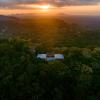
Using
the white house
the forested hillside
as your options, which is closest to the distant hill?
the white house

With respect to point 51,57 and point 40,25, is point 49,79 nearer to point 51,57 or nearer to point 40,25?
point 51,57


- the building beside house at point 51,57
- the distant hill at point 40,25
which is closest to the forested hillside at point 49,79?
the building beside house at point 51,57

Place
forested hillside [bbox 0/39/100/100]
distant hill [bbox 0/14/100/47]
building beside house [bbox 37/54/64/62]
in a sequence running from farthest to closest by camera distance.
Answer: distant hill [bbox 0/14/100/47] < building beside house [bbox 37/54/64/62] < forested hillside [bbox 0/39/100/100]

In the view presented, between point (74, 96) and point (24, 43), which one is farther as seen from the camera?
point (24, 43)

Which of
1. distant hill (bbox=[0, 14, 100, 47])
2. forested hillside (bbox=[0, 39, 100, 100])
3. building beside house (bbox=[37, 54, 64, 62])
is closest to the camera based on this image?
forested hillside (bbox=[0, 39, 100, 100])

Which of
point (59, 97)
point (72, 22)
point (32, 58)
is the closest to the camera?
point (59, 97)

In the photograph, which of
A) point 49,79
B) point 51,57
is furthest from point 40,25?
point 49,79

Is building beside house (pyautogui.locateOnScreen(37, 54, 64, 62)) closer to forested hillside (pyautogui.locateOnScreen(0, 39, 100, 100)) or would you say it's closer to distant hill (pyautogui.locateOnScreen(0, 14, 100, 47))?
forested hillside (pyautogui.locateOnScreen(0, 39, 100, 100))

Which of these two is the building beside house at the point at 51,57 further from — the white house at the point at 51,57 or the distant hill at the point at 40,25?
the distant hill at the point at 40,25

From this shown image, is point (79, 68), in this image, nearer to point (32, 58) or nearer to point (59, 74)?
point (59, 74)

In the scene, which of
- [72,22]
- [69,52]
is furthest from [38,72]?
[72,22]

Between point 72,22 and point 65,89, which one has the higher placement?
point 65,89
